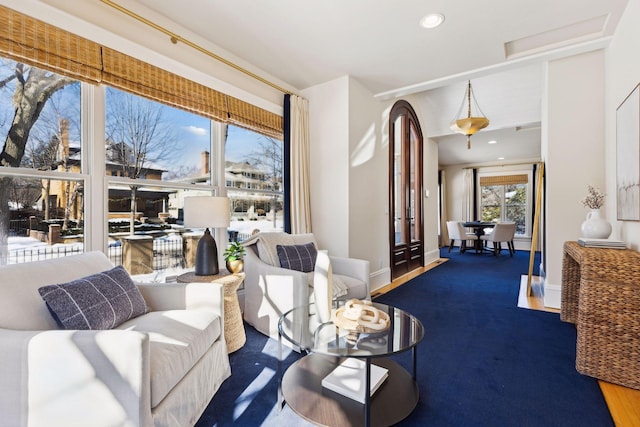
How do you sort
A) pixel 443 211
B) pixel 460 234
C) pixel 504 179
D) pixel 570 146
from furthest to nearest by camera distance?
1. pixel 443 211
2. pixel 504 179
3. pixel 460 234
4. pixel 570 146

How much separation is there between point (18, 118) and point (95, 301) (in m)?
1.38

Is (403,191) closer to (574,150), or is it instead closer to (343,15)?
(574,150)

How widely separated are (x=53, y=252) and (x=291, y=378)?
6.04 feet

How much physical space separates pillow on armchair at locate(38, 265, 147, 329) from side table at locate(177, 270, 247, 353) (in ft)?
1.91

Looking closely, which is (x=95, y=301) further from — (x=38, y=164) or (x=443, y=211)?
(x=443, y=211)

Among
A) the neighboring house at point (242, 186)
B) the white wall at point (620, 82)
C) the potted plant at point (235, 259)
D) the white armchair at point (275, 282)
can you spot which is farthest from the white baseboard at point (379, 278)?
the white wall at point (620, 82)

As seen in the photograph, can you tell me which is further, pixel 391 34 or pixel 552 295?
pixel 552 295

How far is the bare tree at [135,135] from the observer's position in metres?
2.38

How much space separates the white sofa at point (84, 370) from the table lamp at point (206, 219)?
2.91 feet

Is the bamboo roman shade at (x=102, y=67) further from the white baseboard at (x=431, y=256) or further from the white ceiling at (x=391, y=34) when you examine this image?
the white baseboard at (x=431, y=256)

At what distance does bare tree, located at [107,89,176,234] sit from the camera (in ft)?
7.82

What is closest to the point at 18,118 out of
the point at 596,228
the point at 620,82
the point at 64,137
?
the point at 64,137

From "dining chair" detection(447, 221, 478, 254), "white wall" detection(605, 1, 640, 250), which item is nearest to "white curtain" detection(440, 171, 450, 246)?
"dining chair" detection(447, 221, 478, 254)

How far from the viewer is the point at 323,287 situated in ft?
5.76
